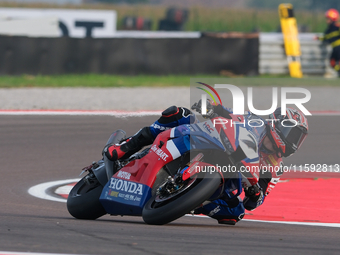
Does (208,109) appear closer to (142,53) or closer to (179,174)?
(179,174)

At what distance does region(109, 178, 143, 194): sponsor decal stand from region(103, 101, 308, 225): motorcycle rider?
12.2 inches

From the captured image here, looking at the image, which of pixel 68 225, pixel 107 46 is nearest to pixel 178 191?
pixel 68 225

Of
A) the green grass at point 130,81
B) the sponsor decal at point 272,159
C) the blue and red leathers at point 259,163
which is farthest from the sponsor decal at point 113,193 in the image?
the green grass at point 130,81


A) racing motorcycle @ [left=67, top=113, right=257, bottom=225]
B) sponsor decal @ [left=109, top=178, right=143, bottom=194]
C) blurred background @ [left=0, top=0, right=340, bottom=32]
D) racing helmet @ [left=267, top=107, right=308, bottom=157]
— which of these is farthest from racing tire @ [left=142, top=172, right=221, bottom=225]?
blurred background @ [left=0, top=0, right=340, bottom=32]

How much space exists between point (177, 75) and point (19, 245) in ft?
44.3

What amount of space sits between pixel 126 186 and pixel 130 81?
11.7 meters

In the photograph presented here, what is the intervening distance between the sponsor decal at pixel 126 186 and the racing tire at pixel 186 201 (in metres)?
0.24

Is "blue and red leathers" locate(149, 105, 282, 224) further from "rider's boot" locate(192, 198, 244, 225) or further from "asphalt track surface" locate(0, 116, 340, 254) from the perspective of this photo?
"asphalt track surface" locate(0, 116, 340, 254)

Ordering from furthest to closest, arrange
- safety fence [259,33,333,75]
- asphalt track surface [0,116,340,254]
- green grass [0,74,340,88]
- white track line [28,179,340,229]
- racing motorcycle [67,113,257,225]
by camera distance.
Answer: safety fence [259,33,333,75] → green grass [0,74,340,88] → white track line [28,179,340,229] → racing motorcycle [67,113,257,225] → asphalt track surface [0,116,340,254]

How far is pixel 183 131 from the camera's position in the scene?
15.1 ft

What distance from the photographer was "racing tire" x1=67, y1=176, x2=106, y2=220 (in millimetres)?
4953

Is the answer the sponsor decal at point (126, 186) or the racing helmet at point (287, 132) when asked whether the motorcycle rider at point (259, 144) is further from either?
the sponsor decal at point (126, 186)

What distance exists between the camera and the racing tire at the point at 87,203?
195 inches

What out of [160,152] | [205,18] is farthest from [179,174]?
[205,18]
